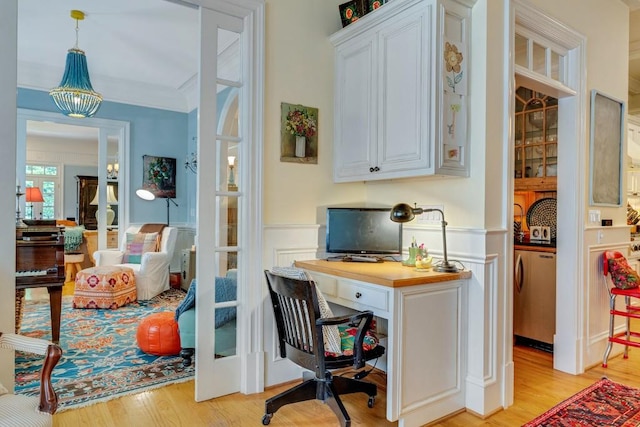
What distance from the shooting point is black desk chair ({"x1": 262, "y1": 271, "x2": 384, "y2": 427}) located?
1962 millimetres

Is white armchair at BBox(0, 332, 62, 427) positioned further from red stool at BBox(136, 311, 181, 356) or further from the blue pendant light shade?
the blue pendant light shade

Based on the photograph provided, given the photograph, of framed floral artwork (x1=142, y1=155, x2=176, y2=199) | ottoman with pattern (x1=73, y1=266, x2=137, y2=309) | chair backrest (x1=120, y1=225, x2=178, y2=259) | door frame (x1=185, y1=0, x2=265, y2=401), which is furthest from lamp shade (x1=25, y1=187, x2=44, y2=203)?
door frame (x1=185, y1=0, x2=265, y2=401)

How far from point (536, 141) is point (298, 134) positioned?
253cm

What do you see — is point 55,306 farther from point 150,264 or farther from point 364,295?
point 364,295

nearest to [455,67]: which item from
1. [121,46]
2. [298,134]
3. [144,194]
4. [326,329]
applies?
[298,134]

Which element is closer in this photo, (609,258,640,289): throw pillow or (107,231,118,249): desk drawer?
(609,258,640,289): throw pillow

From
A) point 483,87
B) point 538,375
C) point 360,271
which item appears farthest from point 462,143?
point 538,375

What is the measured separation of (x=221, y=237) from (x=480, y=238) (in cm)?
160

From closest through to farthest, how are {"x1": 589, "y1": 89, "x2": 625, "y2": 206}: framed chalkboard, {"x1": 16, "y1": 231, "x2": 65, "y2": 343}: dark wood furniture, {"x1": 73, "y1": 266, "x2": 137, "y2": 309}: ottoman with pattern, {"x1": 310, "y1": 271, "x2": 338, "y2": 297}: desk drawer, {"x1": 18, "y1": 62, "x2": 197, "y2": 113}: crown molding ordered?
{"x1": 310, "y1": 271, "x2": 338, "y2": 297}: desk drawer → {"x1": 16, "y1": 231, "x2": 65, "y2": 343}: dark wood furniture → {"x1": 589, "y1": 89, "x2": 625, "y2": 206}: framed chalkboard → {"x1": 73, "y1": 266, "x2": 137, "y2": 309}: ottoman with pattern → {"x1": 18, "y1": 62, "x2": 197, "y2": 113}: crown molding

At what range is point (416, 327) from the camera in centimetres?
212

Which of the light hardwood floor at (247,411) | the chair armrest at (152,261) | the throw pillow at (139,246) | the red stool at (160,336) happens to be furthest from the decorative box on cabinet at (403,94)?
the throw pillow at (139,246)

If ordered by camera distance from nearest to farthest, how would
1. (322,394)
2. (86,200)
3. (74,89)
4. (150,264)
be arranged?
(322,394) < (74,89) < (150,264) < (86,200)

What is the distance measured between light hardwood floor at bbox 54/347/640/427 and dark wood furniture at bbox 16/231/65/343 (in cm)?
122

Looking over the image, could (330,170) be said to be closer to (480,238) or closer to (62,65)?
(480,238)
